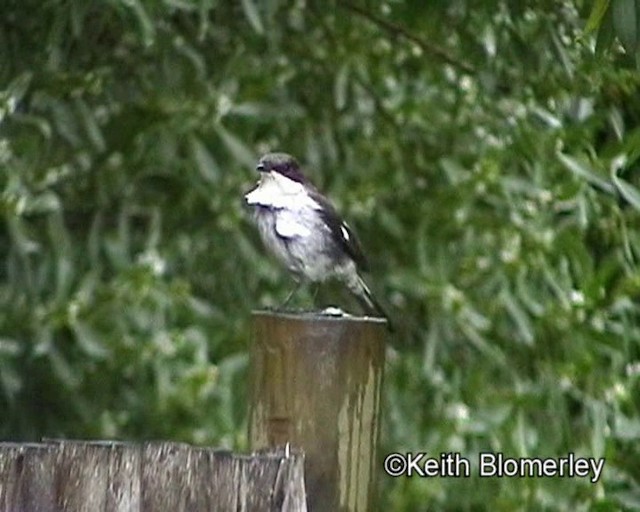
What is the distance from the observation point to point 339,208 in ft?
20.7

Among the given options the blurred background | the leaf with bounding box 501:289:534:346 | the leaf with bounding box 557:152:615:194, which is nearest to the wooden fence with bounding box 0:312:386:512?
the leaf with bounding box 557:152:615:194

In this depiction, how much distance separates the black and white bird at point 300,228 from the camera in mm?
4254

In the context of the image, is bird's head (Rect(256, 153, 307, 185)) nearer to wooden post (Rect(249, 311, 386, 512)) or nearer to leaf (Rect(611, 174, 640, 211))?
leaf (Rect(611, 174, 640, 211))

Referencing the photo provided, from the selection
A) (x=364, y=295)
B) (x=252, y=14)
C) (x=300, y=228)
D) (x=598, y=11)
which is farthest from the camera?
(x=252, y=14)

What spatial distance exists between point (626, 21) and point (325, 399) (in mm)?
882

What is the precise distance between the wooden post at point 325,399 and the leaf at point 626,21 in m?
0.69

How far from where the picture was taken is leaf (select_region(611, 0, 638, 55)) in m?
3.30

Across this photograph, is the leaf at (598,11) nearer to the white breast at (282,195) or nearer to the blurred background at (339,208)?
the white breast at (282,195)

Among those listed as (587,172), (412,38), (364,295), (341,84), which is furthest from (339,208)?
(364,295)

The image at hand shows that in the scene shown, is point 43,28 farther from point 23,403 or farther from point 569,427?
point 569,427

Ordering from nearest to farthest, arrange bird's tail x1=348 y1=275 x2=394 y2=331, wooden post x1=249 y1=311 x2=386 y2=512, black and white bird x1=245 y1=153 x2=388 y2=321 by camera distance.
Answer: wooden post x1=249 y1=311 x2=386 y2=512 < black and white bird x1=245 y1=153 x2=388 y2=321 < bird's tail x1=348 y1=275 x2=394 y2=331

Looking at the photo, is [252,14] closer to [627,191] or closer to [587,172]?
Result: [587,172]

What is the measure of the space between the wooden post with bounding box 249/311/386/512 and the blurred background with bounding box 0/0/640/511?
2158 millimetres

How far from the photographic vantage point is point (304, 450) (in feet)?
10.0
